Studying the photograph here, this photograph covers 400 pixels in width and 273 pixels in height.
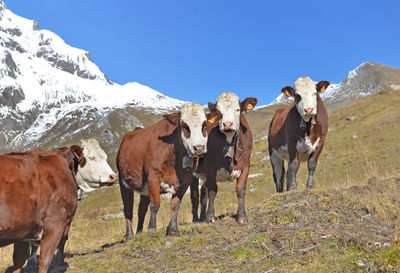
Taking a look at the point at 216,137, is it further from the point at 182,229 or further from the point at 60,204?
the point at 60,204

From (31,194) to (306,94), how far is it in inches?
320

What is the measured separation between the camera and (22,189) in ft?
19.8

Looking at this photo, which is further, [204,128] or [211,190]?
[211,190]

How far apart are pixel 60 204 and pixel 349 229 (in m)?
5.82

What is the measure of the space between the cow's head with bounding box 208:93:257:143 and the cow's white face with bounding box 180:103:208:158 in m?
0.79

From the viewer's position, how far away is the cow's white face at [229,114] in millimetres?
9320

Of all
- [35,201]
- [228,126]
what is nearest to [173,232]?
[228,126]

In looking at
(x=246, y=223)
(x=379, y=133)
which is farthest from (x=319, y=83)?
(x=379, y=133)

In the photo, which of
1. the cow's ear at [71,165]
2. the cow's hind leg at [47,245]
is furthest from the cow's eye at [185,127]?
the cow's hind leg at [47,245]

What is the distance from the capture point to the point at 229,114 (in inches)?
375

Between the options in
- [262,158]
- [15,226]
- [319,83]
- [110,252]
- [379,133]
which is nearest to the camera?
[15,226]

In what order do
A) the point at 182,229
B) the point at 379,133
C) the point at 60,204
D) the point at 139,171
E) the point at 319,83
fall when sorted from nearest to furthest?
the point at 60,204 → the point at 182,229 → the point at 139,171 → the point at 319,83 → the point at 379,133

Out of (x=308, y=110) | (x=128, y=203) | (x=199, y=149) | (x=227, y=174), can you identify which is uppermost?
(x=308, y=110)

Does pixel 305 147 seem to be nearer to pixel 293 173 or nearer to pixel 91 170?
pixel 293 173
